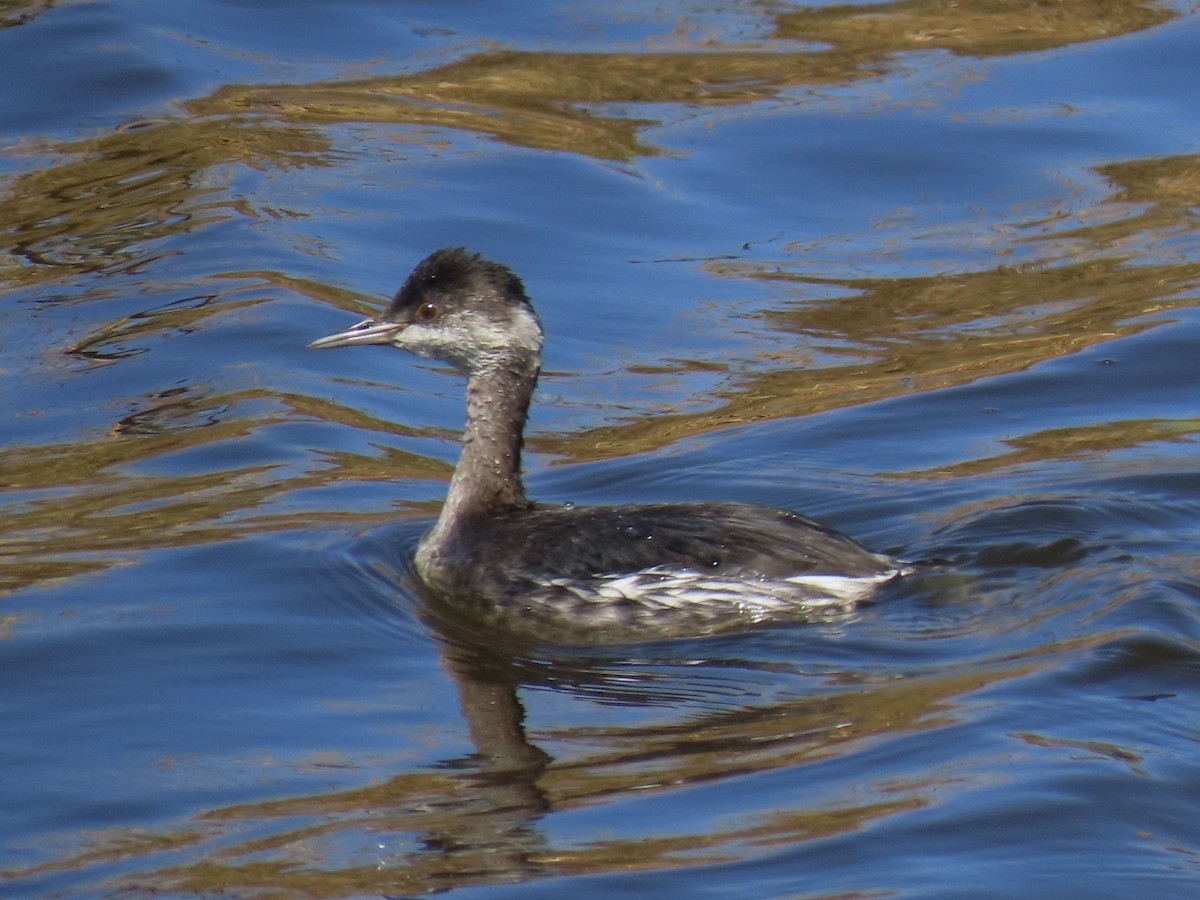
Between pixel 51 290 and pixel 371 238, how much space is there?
1.64 metres

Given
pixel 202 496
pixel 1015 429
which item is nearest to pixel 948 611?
pixel 1015 429

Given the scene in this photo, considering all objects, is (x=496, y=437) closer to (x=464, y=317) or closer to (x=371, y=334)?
(x=464, y=317)

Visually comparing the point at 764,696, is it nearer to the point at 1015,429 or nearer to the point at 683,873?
the point at 683,873

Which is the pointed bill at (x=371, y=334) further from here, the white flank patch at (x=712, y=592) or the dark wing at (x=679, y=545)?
the white flank patch at (x=712, y=592)

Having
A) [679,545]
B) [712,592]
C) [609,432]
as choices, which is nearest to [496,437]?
[679,545]

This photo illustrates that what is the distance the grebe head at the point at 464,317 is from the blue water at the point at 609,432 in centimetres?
72

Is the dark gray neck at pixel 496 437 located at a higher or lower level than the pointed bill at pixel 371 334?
lower

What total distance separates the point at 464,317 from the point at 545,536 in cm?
95

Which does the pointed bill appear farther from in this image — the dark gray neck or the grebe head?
the dark gray neck

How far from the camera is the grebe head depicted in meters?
7.97

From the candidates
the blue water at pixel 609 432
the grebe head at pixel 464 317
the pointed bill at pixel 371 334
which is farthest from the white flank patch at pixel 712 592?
the pointed bill at pixel 371 334

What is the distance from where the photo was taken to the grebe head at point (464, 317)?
7.97 metres

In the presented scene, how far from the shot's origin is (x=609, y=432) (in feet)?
30.6

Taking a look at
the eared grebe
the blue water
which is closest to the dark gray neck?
the eared grebe
